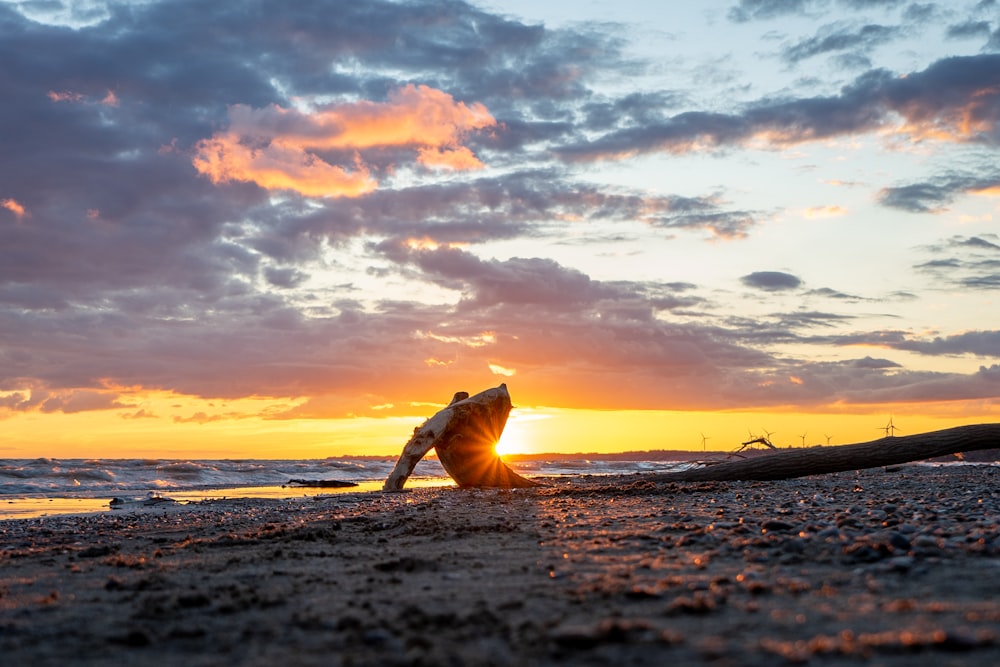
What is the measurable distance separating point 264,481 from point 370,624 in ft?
127

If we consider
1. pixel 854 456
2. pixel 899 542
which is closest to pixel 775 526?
pixel 899 542

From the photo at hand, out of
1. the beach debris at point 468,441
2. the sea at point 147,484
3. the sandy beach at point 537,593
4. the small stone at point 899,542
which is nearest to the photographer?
the sandy beach at point 537,593

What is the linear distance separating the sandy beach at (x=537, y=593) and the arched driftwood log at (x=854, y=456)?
625 centimetres

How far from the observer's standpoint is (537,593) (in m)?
5.12

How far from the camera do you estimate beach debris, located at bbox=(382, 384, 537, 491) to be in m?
19.7

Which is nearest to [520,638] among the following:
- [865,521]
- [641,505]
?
[865,521]

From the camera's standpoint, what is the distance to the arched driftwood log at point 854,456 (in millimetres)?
15273

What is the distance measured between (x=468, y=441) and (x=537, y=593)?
15.4 meters

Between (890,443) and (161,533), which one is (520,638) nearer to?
(161,533)

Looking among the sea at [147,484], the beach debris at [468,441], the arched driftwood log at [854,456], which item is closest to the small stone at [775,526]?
the arched driftwood log at [854,456]

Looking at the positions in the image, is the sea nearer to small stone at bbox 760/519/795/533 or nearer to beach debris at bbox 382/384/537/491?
beach debris at bbox 382/384/537/491

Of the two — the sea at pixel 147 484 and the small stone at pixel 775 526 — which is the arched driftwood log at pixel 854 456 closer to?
the small stone at pixel 775 526

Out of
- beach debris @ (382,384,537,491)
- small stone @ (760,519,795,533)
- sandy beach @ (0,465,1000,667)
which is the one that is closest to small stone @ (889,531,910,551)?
sandy beach @ (0,465,1000,667)

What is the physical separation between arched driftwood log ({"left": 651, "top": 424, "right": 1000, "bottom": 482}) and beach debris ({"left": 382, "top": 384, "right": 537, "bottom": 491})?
165 inches
